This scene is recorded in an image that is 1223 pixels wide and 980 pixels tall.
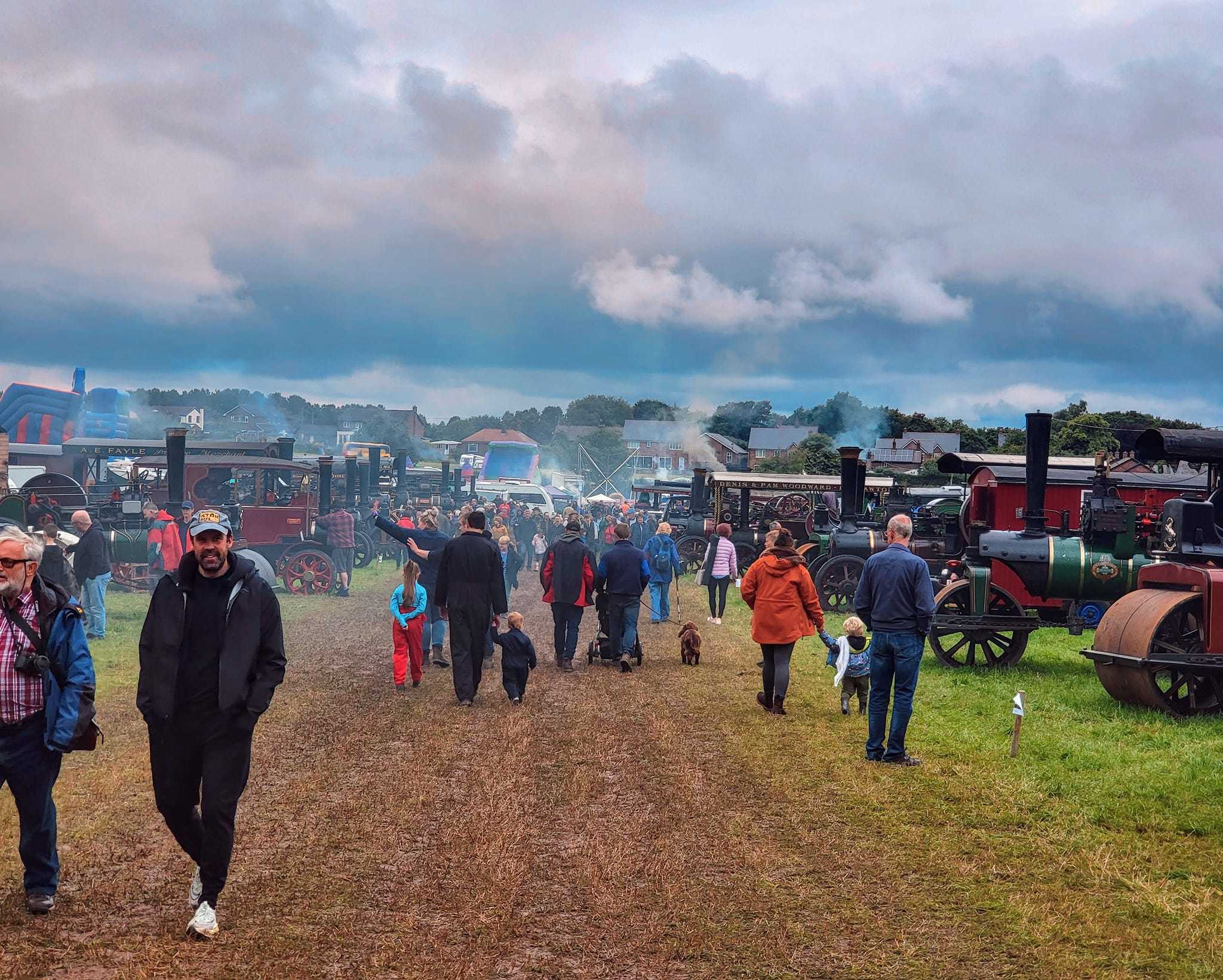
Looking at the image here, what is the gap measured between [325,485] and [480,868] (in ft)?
70.9

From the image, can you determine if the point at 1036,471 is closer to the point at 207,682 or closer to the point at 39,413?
the point at 207,682

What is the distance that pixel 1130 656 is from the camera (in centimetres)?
1069

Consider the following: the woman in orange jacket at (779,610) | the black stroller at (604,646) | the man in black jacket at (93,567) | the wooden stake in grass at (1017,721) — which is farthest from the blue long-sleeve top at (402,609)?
the wooden stake in grass at (1017,721)

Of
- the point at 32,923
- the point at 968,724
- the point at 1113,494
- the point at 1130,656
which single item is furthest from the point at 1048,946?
the point at 1113,494

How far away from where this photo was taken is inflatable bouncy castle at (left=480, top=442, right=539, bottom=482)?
181ft

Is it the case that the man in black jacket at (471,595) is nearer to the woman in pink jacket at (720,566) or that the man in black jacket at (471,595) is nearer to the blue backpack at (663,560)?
the woman in pink jacket at (720,566)

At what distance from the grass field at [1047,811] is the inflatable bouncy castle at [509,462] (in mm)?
43492

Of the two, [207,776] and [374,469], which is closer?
[207,776]

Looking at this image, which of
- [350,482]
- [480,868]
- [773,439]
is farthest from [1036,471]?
[773,439]

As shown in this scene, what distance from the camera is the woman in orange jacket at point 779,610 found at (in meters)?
10.9

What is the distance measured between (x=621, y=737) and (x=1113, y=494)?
7.40 m

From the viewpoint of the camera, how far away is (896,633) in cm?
894

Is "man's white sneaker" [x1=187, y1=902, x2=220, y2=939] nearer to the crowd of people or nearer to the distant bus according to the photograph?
the crowd of people

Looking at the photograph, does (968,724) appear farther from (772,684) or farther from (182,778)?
(182,778)
